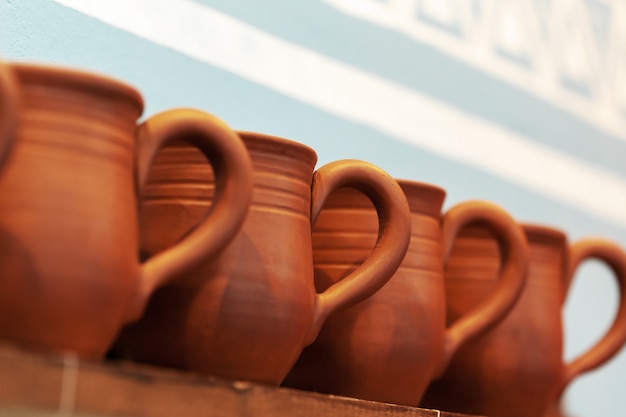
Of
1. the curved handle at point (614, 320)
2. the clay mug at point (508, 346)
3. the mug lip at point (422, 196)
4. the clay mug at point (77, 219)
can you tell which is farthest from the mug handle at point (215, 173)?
the curved handle at point (614, 320)

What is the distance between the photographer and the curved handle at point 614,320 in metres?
0.95

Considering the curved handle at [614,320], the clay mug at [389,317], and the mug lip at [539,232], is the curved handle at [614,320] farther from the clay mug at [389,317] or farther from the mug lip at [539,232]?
the clay mug at [389,317]

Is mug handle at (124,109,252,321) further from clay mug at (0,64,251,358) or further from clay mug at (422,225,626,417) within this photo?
clay mug at (422,225,626,417)

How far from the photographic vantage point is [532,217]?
1347 mm

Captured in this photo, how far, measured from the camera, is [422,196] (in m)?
0.80

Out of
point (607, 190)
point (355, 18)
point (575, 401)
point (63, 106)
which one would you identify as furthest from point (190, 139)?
point (607, 190)

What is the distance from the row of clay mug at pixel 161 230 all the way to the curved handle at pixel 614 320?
321 millimetres

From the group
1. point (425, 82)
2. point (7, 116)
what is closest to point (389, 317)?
point (7, 116)

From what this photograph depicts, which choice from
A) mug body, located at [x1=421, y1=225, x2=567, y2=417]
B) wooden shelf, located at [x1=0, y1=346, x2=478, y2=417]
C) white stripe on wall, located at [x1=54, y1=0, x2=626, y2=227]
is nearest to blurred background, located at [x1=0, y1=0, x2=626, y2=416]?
white stripe on wall, located at [x1=54, y1=0, x2=626, y2=227]

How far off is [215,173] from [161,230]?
2.2 inches

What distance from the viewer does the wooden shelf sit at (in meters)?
0.47

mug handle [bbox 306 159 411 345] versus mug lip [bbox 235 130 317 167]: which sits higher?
mug lip [bbox 235 130 317 167]

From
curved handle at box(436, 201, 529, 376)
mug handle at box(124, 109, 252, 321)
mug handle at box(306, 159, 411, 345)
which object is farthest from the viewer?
curved handle at box(436, 201, 529, 376)

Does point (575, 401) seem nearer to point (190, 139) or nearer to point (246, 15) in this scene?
point (246, 15)
